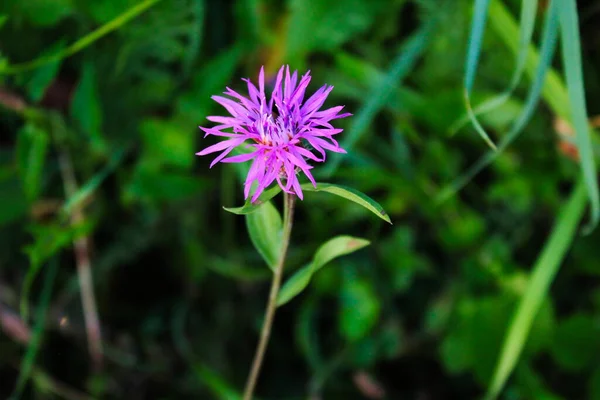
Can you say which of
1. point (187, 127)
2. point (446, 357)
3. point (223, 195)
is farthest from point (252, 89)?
point (446, 357)

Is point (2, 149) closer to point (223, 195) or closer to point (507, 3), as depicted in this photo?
point (223, 195)

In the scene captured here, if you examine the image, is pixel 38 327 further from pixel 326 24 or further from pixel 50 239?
pixel 326 24

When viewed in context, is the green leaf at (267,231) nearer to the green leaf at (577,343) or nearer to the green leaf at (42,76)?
the green leaf at (42,76)

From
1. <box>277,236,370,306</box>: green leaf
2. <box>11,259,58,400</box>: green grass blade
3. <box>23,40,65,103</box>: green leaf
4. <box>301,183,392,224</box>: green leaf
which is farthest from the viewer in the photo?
<box>11,259,58,400</box>: green grass blade

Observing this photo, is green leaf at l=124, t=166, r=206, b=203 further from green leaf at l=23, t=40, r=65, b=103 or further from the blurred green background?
green leaf at l=23, t=40, r=65, b=103

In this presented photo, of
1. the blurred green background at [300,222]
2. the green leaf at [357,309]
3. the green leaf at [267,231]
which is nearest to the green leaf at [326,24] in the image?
the blurred green background at [300,222]

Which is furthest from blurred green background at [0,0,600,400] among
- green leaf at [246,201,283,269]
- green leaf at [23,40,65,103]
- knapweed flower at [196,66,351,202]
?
knapweed flower at [196,66,351,202]

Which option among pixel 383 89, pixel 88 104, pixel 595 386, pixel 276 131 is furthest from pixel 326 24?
pixel 595 386
